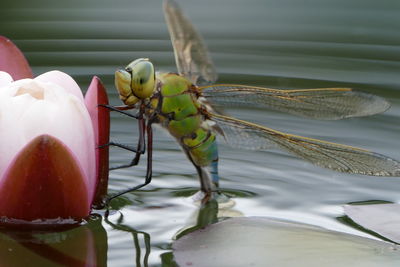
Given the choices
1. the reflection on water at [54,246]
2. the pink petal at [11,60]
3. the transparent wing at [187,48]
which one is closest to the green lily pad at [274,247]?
the reflection on water at [54,246]

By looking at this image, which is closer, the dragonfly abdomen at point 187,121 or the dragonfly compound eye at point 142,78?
the dragonfly compound eye at point 142,78

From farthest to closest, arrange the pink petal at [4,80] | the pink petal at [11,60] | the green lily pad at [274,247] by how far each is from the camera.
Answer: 1. the pink petal at [11,60]
2. the pink petal at [4,80]
3. the green lily pad at [274,247]

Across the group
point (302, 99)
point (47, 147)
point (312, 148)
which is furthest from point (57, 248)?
point (302, 99)

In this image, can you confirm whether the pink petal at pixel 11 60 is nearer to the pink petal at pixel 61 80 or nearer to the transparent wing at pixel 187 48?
the pink petal at pixel 61 80

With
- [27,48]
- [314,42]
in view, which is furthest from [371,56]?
[27,48]

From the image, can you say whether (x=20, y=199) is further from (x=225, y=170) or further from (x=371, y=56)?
(x=371, y=56)

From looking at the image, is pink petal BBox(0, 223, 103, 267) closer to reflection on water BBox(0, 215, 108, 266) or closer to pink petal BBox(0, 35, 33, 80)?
reflection on water BBox(0, 215, 108, 266)
